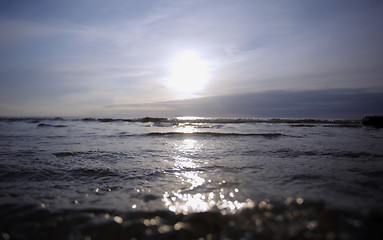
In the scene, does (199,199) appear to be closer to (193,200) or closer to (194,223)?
(193,200)

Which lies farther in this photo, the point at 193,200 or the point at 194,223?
the point at 193,200

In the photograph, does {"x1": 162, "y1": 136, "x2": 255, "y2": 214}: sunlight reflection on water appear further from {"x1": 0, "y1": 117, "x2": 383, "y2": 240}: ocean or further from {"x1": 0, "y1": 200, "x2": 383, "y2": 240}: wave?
{"x1": 0, "y1": 200, "x2": 383, "y2": 240}: wave

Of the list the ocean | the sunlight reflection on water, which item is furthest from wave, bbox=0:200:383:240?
the sunlight reflection on water

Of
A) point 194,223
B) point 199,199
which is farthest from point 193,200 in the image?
point 194,223

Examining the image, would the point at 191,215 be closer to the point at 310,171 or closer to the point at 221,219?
the point at 221,219

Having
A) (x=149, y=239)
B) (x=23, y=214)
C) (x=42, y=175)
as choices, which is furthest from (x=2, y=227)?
(x=42, y=175)

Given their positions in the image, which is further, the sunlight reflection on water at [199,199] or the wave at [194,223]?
the sunlight reflection on water at [199,199]

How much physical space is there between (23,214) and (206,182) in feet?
7.72

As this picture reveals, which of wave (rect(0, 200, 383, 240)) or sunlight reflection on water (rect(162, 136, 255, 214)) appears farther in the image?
sunlight reflection on water (rect(162, 136, 255, 214))

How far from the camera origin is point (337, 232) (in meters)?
1.75

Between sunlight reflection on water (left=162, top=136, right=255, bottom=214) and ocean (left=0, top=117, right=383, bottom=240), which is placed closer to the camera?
ocean (left=0, top=117, right=383, bottom=240)

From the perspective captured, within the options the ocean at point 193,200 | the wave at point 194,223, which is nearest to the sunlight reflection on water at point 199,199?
the ocean at point 193,200

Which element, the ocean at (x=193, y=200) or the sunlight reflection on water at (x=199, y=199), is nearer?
the ocean at (x=193, y=200)

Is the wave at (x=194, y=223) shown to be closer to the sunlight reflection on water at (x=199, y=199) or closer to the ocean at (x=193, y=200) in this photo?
the ocean at (x=193, y=200)
